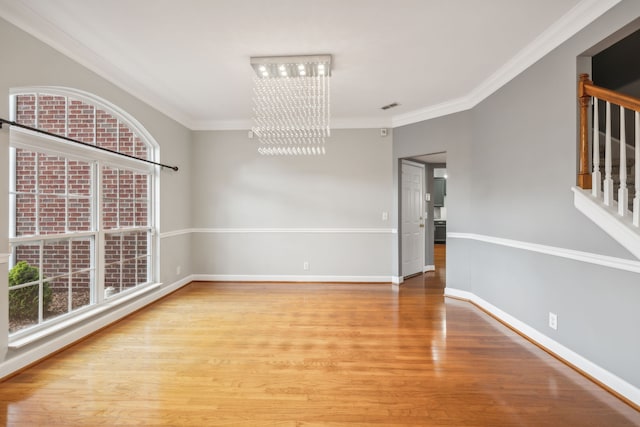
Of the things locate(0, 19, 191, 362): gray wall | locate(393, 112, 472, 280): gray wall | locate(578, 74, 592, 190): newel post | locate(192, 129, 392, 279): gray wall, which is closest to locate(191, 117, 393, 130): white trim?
locate(192, 129, 392, 279): gray wall

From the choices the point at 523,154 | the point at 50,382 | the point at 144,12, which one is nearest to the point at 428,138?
the point at 523,154

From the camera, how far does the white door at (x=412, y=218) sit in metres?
5.43

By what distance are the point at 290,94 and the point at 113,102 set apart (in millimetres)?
1954

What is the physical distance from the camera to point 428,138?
4750mm

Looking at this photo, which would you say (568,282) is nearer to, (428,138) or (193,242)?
(428,138)

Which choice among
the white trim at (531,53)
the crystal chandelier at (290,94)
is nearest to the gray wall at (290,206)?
the crystal chandelier at (290,94)

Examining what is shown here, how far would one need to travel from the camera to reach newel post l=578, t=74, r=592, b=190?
7.81 feet

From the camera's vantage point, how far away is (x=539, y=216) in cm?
290

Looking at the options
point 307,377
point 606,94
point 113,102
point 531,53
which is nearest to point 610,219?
point 606,94

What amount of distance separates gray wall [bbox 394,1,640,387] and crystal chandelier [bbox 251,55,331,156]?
194cm

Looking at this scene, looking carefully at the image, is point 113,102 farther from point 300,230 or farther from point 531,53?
point 531,53

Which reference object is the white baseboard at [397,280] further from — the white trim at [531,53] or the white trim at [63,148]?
the white trim at [63,148]

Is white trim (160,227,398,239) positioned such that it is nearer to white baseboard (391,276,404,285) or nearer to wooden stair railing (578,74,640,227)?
white baseboard (391,276,404,285)

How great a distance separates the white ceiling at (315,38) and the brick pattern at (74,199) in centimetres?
53
